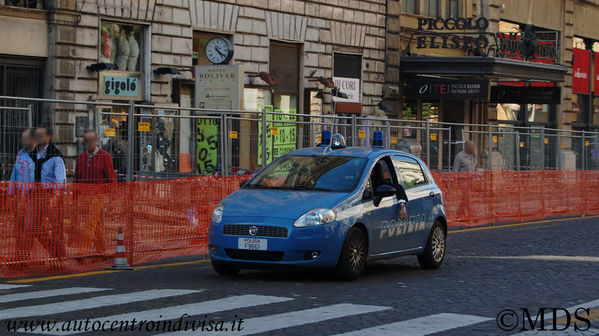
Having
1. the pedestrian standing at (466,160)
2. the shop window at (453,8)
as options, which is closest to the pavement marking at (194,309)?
the pedestrian standing at (466,160)

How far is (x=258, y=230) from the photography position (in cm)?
1264

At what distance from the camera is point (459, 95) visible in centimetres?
3622

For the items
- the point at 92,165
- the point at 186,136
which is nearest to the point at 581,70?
the point at 186,136

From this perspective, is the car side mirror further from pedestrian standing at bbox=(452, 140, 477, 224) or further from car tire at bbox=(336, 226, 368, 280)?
pedestrian standing at bbox=(452, 140, 477, 224)

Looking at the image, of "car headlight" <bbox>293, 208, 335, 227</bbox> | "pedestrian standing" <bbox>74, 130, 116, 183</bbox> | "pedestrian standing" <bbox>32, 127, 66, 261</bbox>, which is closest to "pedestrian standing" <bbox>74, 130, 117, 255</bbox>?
"pedestrian standing" <bbox>74, 130, 116, 183</bbox>

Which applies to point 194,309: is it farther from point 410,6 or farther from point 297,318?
point 410,6

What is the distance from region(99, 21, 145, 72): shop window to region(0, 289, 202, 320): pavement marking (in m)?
14.6

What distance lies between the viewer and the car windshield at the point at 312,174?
13.5 meters

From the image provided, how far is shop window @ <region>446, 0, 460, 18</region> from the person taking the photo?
39.1 metres

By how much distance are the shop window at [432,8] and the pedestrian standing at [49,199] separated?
25221mm

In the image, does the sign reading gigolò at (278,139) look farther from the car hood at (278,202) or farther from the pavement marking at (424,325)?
the pavement marking at (424,325)

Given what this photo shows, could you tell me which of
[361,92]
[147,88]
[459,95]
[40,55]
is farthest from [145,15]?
[459,95]

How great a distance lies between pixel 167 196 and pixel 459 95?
856 inches

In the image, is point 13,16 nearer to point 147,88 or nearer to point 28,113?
point 147,88
